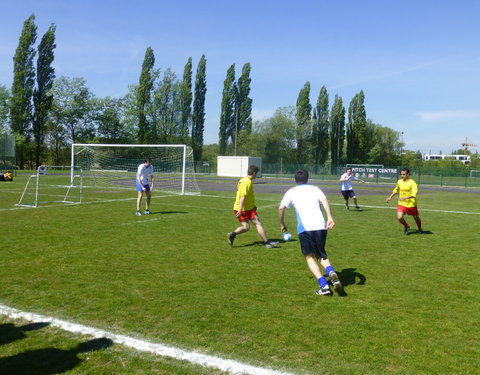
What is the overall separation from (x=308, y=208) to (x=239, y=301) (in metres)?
1.60

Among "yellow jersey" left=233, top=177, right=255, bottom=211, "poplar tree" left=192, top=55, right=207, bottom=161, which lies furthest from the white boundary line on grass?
"poplar tree" left=192, top=55, right=207, bottom=161

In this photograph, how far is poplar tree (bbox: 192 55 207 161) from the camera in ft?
224

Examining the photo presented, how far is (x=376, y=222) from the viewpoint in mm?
13023

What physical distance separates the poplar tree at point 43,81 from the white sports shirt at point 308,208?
181ft

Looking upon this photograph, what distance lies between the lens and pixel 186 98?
67.8 metres

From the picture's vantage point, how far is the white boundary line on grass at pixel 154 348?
351 cm

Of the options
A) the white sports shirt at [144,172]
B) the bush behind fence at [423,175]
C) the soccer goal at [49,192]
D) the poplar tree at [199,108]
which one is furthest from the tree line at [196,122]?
the white sports shirt at [144,172]

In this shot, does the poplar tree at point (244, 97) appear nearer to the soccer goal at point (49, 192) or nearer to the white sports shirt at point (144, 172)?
the soccer goal at point (49, 192)

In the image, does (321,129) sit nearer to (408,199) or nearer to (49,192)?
(49,192)

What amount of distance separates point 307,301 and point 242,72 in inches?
2709

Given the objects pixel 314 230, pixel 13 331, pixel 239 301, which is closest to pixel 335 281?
pixel 314 230

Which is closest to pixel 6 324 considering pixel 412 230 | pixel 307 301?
pixel 307 301

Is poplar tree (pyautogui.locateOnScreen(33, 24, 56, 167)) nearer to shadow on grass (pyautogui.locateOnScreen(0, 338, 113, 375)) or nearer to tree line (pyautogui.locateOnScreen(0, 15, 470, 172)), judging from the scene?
tree line (pyautogui.locateOnScreen(0, 15, 470, 172))

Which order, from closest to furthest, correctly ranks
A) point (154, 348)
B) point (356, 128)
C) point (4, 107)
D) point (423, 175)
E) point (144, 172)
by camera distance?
point (154, 348) → point (144, 172) → point (423, 175) → point (4, 107) → point (356, 128)
